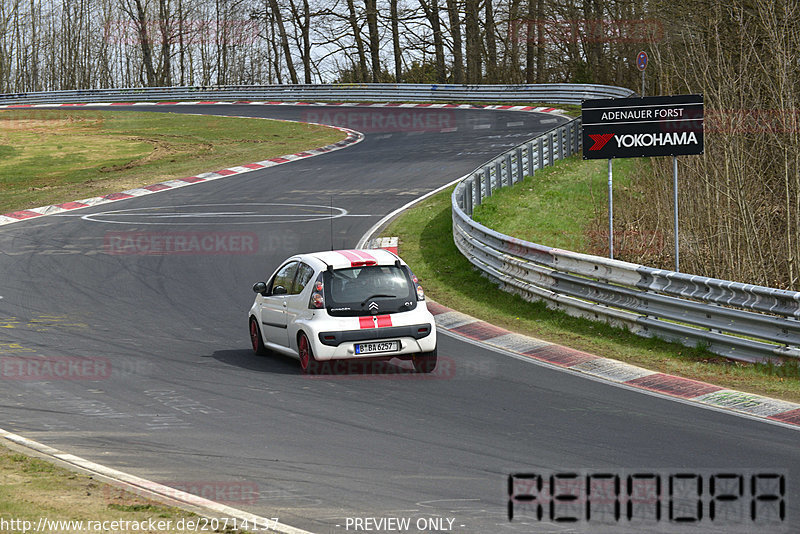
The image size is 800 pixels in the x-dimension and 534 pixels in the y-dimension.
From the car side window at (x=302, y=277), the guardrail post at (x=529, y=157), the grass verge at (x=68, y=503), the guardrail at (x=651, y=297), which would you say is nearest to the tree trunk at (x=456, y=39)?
the guardrail post at (x=529, y=157)

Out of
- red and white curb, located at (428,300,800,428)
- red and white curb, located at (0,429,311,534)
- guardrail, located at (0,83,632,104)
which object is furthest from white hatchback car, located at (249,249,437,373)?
guardrail, located at (0,83,632,104)

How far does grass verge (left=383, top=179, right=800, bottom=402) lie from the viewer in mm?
11789

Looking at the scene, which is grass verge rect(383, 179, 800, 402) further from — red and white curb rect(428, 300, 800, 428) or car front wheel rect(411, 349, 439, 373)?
car front wheel rect(411, 349, 439, 373)

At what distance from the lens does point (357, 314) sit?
12.0 metres

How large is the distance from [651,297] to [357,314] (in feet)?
14.4

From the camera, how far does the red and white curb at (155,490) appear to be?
265 inches

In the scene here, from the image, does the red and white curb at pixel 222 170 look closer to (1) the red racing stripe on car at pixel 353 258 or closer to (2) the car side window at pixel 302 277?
(2) the car side window at pixel 302 277

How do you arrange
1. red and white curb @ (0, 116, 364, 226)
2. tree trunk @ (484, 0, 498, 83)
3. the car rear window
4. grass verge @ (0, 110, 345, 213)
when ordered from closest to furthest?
the car rear window, red and white curb @ (0, 116, 364, 226), grass verge @ (0, 110, 345, 213), tree trunk @ (484, 0, 498, 83)

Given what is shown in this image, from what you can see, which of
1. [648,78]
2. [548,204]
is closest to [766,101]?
[548,204]

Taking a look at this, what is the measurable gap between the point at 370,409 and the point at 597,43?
4928 cm

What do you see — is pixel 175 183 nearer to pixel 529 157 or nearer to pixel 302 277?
pixel 529 157

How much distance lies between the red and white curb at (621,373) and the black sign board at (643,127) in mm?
3496

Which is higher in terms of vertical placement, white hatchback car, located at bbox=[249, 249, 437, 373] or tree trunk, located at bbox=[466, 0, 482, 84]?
tree trunk, located at bbox=[466, 0, 482, 84]

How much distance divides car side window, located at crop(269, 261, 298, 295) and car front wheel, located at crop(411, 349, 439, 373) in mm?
1950
